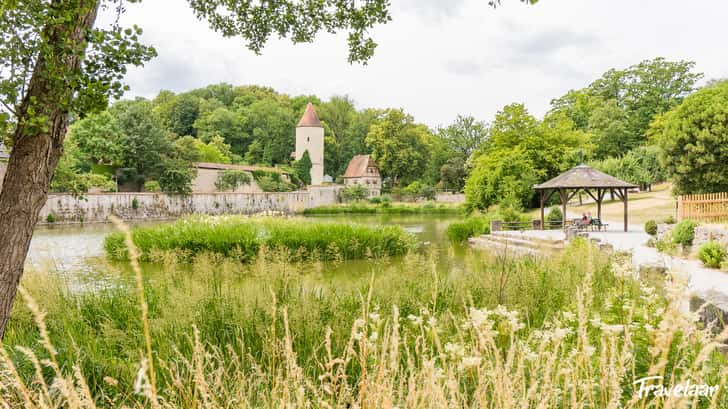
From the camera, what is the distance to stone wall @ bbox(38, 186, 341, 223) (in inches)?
1178

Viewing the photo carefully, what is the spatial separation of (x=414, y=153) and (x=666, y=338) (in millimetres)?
56526

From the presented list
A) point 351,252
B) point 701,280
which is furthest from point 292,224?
point 701,280

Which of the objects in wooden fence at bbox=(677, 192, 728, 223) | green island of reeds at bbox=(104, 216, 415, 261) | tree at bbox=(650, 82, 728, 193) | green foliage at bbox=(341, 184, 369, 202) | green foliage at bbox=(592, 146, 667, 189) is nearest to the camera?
green island of reeds at bbox=(104, 216, 415, 261)

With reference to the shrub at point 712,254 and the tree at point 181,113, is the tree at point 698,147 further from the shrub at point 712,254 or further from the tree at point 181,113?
the tree at point 181,113

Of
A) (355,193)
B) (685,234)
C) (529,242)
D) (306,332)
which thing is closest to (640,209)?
(529,242)

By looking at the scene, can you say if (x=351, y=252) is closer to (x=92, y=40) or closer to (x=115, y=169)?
(x=92, y=40)

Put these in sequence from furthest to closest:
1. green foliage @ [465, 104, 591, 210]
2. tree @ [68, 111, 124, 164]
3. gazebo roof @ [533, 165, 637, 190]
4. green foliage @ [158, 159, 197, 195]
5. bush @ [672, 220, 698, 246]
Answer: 1. green foliage @ [158, 159, 197, 195]
2. tree @ [68, 111, 124, 164]
3. green foliage @ [465, 104, 591, 210]
4. gazebo roof @ [533, 165, 637, 190]
5. bush @ [672, 220, 698, 246]

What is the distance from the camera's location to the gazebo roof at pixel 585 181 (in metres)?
17.8

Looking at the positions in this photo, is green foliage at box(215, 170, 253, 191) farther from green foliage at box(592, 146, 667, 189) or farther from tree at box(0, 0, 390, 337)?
tree at box(0, 0, 390, 337)

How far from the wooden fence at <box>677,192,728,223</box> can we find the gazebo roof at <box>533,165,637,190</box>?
3132 millimetres

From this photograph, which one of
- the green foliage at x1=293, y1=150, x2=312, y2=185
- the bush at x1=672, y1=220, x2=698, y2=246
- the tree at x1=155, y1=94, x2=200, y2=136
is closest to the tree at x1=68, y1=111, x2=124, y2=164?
the green foliage at x1=293, y1=150, x2=312, y2=185

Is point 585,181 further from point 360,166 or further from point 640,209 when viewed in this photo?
point 360,166

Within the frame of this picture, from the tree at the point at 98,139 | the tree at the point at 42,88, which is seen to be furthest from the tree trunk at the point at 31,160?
the tree at the point at 98,139

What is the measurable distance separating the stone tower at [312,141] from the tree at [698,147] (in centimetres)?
4109
